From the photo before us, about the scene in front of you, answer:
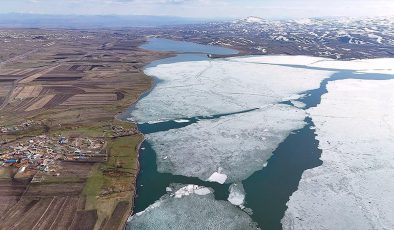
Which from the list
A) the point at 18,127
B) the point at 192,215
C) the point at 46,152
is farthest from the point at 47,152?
the point at 192,215

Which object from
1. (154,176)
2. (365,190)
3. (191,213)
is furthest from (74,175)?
(365,190)

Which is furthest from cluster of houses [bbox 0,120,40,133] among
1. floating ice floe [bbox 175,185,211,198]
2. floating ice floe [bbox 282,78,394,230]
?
floating ice floe [bbox 282,78,394,230]

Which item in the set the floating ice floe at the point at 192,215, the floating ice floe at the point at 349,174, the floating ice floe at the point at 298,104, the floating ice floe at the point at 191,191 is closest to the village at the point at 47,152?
the floating ice floe at the point at 191,191

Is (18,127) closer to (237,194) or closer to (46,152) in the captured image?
(46,152)

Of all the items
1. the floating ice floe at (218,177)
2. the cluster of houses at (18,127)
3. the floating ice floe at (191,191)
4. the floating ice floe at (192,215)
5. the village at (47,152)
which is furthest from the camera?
the cluster of houses at (18,127)

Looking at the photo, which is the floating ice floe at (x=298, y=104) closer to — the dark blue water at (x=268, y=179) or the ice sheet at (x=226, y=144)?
the ice sheet at (x=226, y=144)

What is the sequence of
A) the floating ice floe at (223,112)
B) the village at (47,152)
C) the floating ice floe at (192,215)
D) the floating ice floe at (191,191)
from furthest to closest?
the floating ice floe at (223,112) → the village at (47,152) → the floating ice floe at (191,191) → the floating ice floe at (192,215)

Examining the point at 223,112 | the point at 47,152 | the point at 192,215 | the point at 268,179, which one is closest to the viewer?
the point at 192,215
